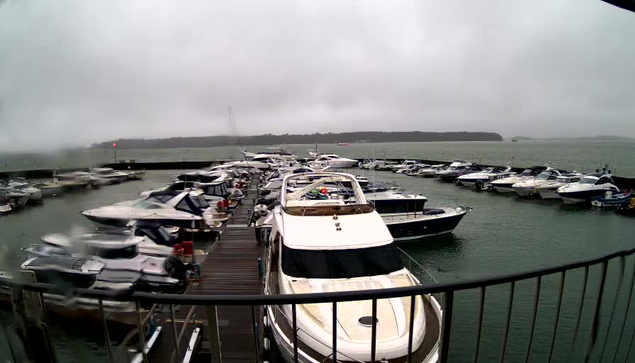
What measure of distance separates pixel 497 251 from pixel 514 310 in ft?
22.3

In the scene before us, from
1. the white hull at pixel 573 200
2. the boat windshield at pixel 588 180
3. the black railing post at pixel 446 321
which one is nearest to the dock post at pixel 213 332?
the black railing post at pixel 446 321

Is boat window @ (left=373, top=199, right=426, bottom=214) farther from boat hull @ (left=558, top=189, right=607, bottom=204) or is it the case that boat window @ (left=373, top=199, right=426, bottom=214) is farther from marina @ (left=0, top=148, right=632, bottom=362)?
boat hull @ (left=558, top=189, right=607, bottom=204)

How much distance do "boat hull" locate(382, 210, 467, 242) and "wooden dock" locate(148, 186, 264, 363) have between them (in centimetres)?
731

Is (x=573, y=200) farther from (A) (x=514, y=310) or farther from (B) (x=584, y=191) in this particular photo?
(A) (x=514, y=310)

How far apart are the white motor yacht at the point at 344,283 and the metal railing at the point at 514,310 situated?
16.6 inches

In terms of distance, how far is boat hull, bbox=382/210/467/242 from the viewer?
17.3m

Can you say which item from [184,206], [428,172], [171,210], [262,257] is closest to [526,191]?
[428,172]

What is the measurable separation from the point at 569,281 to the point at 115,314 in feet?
49.8

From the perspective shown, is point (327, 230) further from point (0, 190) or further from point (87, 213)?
point (0, 190)

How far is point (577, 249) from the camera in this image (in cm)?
1717

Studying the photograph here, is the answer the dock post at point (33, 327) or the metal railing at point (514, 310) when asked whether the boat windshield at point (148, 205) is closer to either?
the metal railing at point (514, 310)

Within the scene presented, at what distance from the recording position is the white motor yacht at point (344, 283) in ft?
16.4

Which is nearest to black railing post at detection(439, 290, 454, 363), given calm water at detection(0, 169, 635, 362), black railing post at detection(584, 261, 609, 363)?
black railing post at detection(584, 261, 609, 363)

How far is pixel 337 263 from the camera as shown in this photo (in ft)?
22.0
